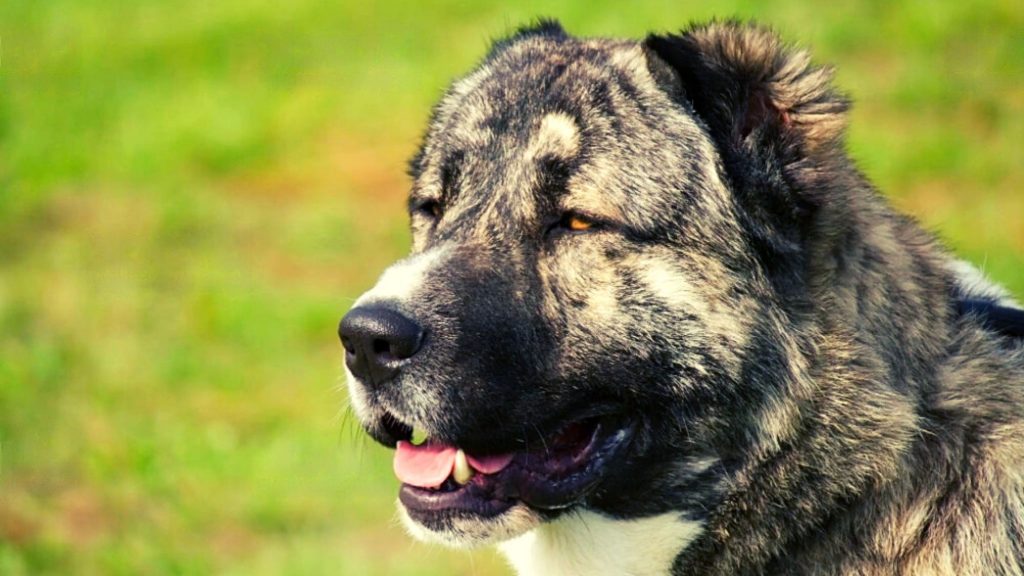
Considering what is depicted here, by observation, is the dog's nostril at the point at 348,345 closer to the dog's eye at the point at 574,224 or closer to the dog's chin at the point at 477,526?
the dog's chin at the point at 477,526

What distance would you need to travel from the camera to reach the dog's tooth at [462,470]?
387 cm

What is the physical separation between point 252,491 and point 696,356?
3992 mm

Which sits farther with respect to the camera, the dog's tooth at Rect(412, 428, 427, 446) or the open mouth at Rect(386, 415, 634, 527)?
the dog's tooth at Rect(412, 428, 427, 446)

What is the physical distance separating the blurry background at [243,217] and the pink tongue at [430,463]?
3.10ft

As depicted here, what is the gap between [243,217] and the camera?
37.8 ft

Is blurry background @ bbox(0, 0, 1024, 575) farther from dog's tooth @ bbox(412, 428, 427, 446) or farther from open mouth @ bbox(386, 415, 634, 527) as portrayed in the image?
open mouth @ bbox(386, 415, 634, 527)

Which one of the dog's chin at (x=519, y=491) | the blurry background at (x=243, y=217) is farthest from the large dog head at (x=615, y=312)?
the blurry background at (x=243, y=217)

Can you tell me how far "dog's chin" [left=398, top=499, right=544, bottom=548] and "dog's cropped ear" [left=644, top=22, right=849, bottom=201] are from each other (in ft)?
3.65

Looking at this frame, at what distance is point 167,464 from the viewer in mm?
7500

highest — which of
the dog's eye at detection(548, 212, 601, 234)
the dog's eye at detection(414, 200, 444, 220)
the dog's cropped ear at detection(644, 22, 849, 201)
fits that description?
the dog's cropped ear at detection(644, 22, 849, 201)

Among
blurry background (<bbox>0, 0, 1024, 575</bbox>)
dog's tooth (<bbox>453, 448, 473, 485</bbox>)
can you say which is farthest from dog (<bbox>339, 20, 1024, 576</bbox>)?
blurry background (<bbox>0, 0, 1024, 575</bbox>)

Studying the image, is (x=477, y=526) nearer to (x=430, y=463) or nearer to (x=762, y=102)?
(x=430, y=463)

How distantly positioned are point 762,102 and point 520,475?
1239 millimetres

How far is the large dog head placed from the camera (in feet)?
12.2
